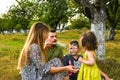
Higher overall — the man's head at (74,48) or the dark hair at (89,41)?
the dark hair at (89,41)

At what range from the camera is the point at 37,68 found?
6531 mm

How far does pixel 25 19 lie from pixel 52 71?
209 ft

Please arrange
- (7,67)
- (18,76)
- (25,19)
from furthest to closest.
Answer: (25,19), (7,67), (18,76)

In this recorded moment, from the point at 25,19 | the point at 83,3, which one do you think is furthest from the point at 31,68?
the point at 25,19

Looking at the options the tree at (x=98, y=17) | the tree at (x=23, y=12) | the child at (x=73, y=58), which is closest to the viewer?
the child at (x=73, y=58)

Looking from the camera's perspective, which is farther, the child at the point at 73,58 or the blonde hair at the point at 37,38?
the child at the point at 73,58

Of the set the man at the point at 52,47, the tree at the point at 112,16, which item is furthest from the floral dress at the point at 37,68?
the tree at the point at 112,16

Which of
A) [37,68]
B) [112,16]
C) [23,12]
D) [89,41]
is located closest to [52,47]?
[89,41]

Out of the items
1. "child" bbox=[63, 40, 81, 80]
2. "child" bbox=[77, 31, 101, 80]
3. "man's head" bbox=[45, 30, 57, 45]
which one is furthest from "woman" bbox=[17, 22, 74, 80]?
"child" bbox=[63, 40, 81, 80]

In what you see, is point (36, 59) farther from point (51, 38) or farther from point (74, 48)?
point (74, 48)

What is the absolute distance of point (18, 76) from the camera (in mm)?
12562

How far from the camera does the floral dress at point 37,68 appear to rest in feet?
21.1

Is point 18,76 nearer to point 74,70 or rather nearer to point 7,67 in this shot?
point 7,67

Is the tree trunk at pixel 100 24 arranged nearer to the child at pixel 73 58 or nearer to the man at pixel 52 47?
the child at pixel 73 58
